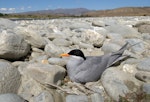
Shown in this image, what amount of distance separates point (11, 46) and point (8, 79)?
126 cm

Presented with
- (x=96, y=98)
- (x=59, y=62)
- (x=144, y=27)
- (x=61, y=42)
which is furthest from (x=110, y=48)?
(x=144, y=27)

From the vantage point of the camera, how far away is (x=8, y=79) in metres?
4.23

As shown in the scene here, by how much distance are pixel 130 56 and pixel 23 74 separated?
2.71 metres

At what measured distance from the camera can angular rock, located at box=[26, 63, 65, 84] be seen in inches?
179

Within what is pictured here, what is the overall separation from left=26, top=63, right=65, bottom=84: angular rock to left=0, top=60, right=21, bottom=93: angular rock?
269 millimetres

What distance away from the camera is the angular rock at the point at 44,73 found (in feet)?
14.9

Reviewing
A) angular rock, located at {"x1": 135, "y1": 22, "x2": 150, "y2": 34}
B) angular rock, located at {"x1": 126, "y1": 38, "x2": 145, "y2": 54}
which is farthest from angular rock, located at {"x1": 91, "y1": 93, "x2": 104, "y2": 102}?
angular rock, located at {"x1": 135, "y1": 22, "x2": 150, "y2": 34}

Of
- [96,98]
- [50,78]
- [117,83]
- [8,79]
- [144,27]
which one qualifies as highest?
[8,79]

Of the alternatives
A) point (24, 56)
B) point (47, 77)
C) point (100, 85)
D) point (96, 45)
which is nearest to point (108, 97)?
point (100, 85)

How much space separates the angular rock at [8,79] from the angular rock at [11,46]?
2.96ft

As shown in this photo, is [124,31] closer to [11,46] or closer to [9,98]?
[11,46]

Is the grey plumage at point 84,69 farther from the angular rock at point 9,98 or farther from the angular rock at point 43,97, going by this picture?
the angular rock at point 9,98

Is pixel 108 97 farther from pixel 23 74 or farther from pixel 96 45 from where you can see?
pixel 96 45

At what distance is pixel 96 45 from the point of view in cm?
763
